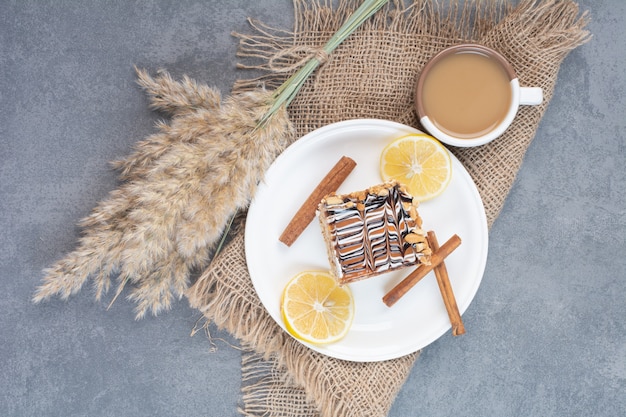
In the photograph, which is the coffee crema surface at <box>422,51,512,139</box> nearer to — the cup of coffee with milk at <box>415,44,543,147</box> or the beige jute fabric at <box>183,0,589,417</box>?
the cup of coffee with milk at <box>415,44,543,147</box>

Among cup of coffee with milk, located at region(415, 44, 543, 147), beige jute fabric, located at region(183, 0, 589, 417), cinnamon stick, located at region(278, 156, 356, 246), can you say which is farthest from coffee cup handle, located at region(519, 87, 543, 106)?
cinnamon stick, located at region(278, 156, 356, 246)

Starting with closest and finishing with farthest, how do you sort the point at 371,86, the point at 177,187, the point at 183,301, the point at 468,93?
the point at 177,187 < the point at 468,93 < the point at 371,86 < the point at 183,301

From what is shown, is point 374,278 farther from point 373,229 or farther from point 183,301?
point 183,301

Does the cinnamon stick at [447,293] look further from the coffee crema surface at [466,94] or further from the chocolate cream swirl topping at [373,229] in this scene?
the coffee crema surface at [466,94]

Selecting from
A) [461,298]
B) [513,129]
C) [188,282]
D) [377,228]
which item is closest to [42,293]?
[188,282]

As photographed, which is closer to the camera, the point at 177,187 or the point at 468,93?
the point at 177,187

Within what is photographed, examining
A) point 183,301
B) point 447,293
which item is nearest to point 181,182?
point 183,301
